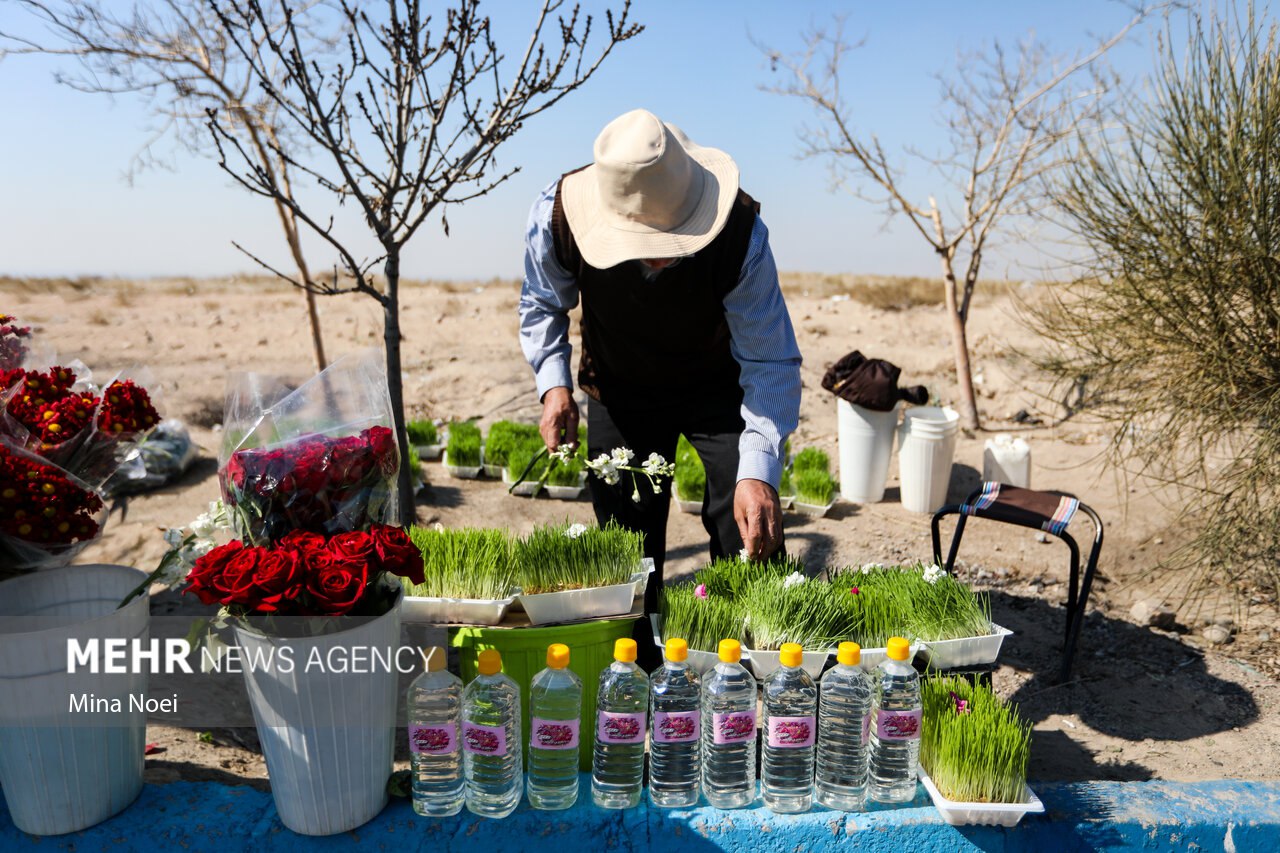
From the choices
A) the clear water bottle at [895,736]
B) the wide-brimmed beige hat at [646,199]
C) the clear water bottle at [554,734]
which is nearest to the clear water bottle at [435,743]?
the clear water bottle at [554,734]

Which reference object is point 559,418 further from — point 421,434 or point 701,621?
point 421,434

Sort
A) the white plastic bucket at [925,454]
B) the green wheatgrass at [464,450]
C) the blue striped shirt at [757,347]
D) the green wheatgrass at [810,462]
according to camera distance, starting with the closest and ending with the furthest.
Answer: the blue striped shirt at [757,347], the white plastic bucket at [925,454], the green wheatgrass at [810,462], the green wheatgrass at [464,450]

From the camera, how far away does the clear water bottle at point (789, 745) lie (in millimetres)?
1888

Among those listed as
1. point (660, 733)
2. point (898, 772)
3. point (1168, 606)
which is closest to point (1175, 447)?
point (1168, 606)

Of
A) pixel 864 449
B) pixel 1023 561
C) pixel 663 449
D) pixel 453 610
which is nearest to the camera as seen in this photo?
pixel 453 610

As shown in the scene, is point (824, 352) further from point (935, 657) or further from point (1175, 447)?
point (935, 657)

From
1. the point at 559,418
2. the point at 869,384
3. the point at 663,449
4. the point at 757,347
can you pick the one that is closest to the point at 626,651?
the point at 559,418

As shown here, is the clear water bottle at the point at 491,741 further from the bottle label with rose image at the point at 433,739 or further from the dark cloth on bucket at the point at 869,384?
the dark cloth on bucket at the point at 869,384

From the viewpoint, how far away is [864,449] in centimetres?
609

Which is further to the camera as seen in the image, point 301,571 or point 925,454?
point 925,454

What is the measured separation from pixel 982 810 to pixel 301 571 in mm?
1446

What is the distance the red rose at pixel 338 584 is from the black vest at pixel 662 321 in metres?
1.33

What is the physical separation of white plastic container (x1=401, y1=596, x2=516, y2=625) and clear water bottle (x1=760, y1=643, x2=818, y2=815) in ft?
2.16

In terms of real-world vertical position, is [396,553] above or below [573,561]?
above
